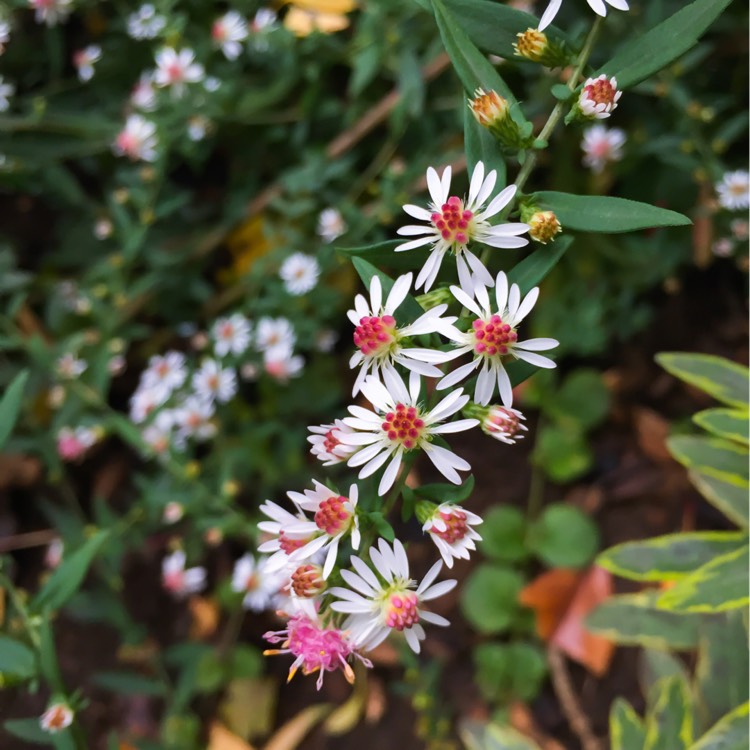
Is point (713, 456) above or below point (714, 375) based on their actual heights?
below

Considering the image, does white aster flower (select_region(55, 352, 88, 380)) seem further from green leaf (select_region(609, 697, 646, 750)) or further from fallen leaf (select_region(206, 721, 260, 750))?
green leaf (select_region(609, 697, 646, 750))

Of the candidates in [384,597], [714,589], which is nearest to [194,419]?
[384,597]

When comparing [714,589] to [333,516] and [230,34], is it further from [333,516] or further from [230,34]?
[230,34]

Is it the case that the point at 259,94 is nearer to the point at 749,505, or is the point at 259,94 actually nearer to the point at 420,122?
the point at 420,122

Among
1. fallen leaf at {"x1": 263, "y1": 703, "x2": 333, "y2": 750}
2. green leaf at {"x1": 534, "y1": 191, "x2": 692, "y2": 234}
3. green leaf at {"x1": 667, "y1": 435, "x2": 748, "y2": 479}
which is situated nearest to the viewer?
green leaf at {"x1": 534, "y1": 191, "x2": 692, "y2": 234}

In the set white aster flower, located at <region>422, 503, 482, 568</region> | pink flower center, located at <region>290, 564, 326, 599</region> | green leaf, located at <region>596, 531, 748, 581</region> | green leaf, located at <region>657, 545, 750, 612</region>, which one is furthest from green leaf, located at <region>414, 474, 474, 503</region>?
green leaf, located at <region>596, 531, 748, 581</region>

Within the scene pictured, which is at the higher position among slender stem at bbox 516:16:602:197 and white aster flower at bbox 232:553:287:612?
slender stem at bbox 516:16:602:197

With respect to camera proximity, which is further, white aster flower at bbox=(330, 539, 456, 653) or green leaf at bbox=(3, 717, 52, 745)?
green leaf at bbox=(3, 717, 52, 745)
